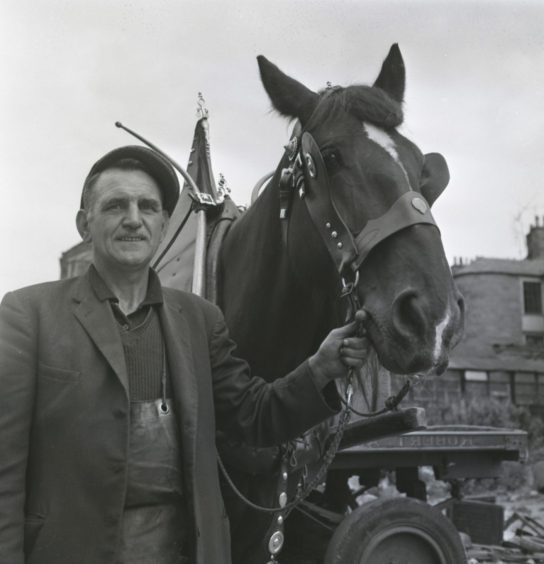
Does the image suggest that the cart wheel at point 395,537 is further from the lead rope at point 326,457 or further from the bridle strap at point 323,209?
the bridle strap at point 323,209

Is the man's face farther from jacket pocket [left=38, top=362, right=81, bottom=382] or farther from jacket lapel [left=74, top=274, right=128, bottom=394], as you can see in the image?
jacket pocket [left=38, top=362, right=81, bottom=382]

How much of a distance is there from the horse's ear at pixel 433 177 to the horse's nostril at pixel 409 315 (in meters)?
0.49

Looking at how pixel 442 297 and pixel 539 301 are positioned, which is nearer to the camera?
pixel 442 297

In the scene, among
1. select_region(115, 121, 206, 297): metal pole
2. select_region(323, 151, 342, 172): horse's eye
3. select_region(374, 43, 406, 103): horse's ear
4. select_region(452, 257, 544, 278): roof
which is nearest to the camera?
select_region(323, 151, 342, 172): horse's eye

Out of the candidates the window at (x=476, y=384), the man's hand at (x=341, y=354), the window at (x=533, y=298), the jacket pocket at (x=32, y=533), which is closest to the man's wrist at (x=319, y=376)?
the man's hand at (x=341, y=354)

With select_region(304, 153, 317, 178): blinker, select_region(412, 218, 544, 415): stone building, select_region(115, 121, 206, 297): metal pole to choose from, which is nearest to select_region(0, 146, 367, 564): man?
select_region(304, 153, 317, 178): blinker

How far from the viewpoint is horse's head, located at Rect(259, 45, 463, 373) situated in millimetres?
1778

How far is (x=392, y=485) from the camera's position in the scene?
11789 mm

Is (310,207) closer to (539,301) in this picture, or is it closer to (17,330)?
(17,330)

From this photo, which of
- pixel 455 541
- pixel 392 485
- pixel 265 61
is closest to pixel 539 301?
Result: pixel 392 485

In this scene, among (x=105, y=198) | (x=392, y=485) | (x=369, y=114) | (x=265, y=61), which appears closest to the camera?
(x=105, y=198)

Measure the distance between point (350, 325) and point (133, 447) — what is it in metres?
0.68

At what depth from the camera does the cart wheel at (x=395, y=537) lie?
12.8ft

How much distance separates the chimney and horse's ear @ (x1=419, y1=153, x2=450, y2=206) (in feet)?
97.1
